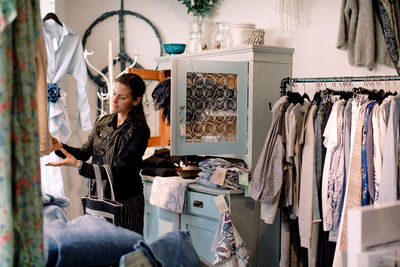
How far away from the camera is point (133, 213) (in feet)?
10.5

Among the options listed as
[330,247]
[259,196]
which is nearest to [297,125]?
[259,196]

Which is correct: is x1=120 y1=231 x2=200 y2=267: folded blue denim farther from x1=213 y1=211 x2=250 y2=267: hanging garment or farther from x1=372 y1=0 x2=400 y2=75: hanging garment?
x1=372 y1=0 x2=400 y2=75: hanging garment

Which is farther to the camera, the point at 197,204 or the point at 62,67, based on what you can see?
the point at 197,204

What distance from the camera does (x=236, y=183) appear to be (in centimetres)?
366

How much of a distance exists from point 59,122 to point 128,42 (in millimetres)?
2116

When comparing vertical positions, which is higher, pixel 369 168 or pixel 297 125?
pixel 297 125

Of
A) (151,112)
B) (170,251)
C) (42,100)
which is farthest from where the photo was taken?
(151,112)

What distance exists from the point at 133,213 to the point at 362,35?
1816 millimetres

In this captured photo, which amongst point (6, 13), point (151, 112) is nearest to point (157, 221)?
point (151, 112)

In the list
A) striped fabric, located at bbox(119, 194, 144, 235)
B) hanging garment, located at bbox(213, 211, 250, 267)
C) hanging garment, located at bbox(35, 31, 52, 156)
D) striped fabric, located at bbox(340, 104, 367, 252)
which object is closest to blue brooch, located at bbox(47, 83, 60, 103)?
striped fabric, located at bbox(119, 194, 144, 235)

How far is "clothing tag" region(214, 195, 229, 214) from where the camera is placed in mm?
3568

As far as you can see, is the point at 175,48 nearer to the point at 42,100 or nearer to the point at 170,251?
the point at 42,100

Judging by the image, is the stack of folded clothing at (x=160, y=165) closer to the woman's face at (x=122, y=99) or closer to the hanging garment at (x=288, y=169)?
the woman's face at (x=122, y=99)

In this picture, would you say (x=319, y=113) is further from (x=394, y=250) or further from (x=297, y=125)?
(x=394, y=250)
